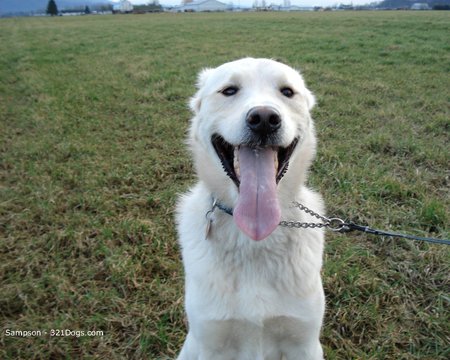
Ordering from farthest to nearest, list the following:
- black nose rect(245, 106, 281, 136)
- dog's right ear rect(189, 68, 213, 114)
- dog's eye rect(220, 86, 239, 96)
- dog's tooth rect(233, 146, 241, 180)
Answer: dog's right ear rect(189, 68, 213, 114) < dog's eye rect(220, 86, 239, 96) < dog's tooth rect(233, 146, 241, 180) < black nose rect(245, 106, 281, 136)

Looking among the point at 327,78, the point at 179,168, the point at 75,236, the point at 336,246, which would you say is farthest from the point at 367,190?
the point at 327,78

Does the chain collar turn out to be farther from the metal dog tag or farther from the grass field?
the grass field

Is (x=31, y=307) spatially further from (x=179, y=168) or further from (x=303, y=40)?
(x=303, y=40)

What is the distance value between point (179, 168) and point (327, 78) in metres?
4.54

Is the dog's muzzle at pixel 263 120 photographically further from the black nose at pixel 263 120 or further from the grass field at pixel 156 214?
the grass field at pixel 156 214

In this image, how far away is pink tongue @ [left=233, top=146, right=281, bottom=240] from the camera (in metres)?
1.75

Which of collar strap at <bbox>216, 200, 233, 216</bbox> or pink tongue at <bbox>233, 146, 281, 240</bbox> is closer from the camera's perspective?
pink tongue at <bbox>233, 146, 281, 240</bbox>

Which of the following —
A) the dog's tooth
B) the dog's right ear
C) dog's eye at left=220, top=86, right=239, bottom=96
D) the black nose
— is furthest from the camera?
the dog's right ear

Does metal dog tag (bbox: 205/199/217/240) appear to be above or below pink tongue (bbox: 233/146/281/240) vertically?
below

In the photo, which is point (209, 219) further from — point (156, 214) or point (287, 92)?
point (156, 214)

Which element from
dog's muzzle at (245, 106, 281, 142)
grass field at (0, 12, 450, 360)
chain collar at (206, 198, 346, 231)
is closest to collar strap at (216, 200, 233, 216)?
chain collar at (206, 198, 346, 231)

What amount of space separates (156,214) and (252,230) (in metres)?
1.81

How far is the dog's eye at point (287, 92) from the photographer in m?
2.03

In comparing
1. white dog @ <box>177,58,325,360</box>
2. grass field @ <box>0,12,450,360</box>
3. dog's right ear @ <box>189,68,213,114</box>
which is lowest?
grass field @ <box>0,12,450,360</box>
